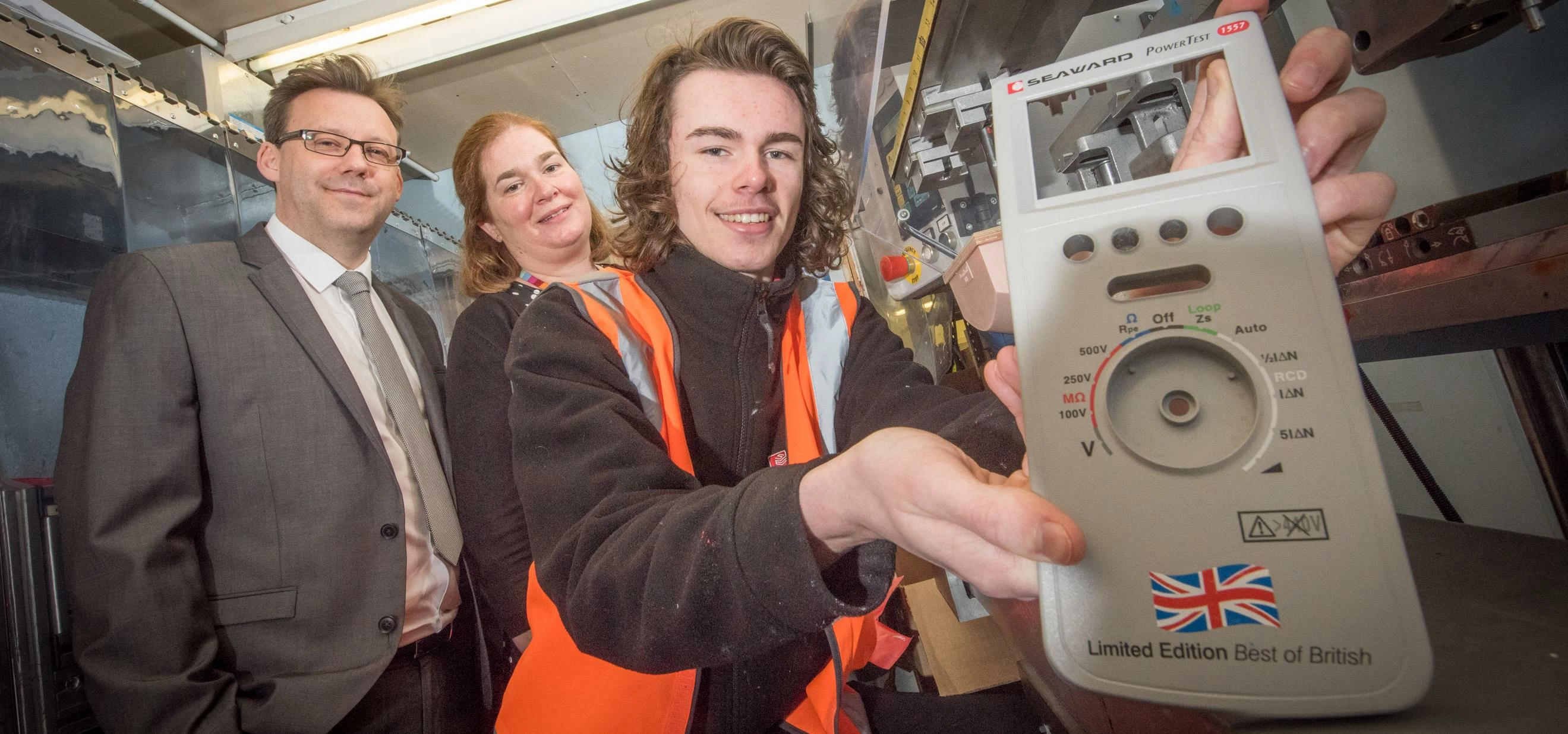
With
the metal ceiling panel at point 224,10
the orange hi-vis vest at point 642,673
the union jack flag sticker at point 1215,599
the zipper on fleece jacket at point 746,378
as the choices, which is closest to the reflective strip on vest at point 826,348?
the orange hi-vis vest at point 642,673

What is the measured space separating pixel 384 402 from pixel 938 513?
128 centimetres

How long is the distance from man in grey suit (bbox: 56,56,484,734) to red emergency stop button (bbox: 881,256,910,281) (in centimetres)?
103

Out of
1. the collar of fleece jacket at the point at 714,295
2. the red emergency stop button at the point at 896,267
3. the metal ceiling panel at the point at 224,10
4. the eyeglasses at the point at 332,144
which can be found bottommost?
the collar of fleece jacket at the point at 714,295

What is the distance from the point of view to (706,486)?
638 millimetres

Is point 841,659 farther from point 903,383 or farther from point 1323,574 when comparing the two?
point 1323,574

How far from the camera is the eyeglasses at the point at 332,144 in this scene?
1.44 metres

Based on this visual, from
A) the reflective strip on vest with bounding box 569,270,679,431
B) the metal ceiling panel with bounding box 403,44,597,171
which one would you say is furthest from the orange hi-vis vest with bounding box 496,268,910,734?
the metal ceiling panel with bounding box 403,44,597,171

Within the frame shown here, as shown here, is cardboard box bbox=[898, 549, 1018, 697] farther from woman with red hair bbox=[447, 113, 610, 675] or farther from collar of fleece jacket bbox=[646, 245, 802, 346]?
woman with red hair bbox=[447, 113, 610, 675]

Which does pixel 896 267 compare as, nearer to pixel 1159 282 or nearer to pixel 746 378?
pixel 746 378

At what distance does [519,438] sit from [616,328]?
0.54ft

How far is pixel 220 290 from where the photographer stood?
3.76ft

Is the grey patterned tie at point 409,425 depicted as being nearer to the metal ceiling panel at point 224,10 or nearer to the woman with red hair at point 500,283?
the woman with red hair at point 500,283

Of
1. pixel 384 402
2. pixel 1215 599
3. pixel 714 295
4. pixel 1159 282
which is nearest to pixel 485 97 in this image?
pixel 384 402

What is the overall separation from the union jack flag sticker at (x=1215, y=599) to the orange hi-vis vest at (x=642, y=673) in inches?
14.9
